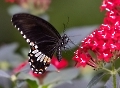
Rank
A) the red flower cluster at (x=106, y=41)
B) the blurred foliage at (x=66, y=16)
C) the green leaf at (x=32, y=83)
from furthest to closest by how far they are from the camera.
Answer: the blurred foliage at (x=66, y=16) < the green leaf at (x=32, y=83) < the red flower cluster at (x=106, y=41)

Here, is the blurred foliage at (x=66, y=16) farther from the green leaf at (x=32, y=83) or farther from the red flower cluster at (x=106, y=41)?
the red flower cluster at (x=106, y=41)

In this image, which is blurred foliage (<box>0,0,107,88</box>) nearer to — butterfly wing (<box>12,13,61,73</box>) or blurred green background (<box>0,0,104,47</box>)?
blurred green background (<box>0,0,104,47</box>)

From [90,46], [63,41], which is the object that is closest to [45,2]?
[63,41]

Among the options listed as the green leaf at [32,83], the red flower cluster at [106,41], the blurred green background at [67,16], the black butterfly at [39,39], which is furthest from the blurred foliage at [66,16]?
the red flower cluster at [106,41]

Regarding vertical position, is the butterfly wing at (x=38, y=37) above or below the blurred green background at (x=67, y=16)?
below

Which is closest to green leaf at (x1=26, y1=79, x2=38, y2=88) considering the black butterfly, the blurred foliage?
the black butterfly

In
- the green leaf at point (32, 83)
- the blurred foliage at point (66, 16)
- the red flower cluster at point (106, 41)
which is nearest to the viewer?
the red flower cluster at point (106, 41)

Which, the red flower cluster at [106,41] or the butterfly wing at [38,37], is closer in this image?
the red flower cluster at [106,41]

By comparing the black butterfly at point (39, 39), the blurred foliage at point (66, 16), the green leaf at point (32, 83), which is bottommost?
the green leaf at point (32, 83)
